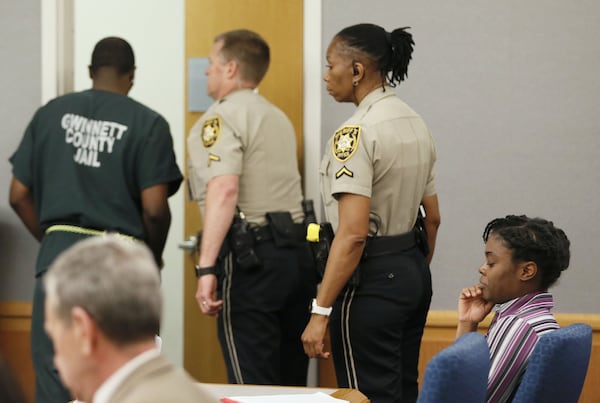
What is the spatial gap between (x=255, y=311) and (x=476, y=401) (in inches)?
70.7

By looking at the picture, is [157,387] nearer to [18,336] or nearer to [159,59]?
[18,336]

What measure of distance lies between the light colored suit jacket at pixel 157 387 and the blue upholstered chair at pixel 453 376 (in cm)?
58

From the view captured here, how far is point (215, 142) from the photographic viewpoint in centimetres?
370

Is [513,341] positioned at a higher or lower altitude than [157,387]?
lower

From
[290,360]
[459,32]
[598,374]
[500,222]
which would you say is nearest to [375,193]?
[500,222]

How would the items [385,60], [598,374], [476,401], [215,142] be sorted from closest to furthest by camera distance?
[476,401]
[385,60]
[215,142]
[598,374]

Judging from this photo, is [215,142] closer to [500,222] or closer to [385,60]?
[385,60]

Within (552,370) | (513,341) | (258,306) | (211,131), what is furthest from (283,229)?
(552,370)

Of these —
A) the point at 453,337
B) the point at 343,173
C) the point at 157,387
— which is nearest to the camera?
the point at 157,387

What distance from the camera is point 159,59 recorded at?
4816mm

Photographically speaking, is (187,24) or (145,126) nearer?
(145,126)

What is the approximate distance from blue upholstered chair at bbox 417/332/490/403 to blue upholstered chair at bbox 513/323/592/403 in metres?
0.32

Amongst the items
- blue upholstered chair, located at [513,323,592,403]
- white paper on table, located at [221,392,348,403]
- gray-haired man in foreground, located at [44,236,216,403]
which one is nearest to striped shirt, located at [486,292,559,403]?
blue upholstered chair, located at [513,323,592,403]

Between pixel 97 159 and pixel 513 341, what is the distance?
1.78 metres
